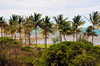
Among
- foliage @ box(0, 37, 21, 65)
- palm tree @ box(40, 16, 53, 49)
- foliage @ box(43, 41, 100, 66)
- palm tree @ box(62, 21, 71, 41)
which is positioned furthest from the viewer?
palm tree @ box(62, 21, 71, 41)

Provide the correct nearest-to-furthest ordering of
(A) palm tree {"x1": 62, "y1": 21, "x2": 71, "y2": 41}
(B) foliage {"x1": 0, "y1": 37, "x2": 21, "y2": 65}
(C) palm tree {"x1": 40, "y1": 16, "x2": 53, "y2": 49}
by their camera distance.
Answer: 1. (B) foliage {"x1": 0, "y1": 37, "x2": 21, "y2": 65}
2. (C) palm tree {"x1": 40, "y1": 16, "x2": 53, "y2": 49}
3. (A) palm tree {"x1": 62, "y1": 21, "x2": 71, "y2": 41}

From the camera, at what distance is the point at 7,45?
32.6 meters

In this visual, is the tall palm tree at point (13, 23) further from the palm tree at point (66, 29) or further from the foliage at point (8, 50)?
the foliage at point (8, 50)

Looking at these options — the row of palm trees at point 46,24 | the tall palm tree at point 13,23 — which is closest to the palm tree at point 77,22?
the row of palm trees at point 46,24

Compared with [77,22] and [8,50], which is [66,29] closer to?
[77,22]

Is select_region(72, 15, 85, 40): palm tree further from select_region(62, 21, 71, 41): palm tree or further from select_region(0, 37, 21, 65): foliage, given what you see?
select_region(0, 37, 21, 65): foliage

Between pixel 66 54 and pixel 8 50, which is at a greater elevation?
pixel 66 54

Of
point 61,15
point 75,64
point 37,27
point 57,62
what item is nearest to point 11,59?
point 57,62

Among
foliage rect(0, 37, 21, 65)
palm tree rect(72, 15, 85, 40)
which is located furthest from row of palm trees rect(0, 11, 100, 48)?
foliage rect(0, 37, 21, 65)

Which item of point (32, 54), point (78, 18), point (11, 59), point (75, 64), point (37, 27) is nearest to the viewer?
point (75, 64)

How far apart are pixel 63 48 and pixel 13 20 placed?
45.1 metres

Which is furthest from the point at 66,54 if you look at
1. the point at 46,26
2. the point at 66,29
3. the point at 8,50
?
the point at 66,29

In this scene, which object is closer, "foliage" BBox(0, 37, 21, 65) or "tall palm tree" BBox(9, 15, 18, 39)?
"foliage" BBox(0, 37, 21, 65)

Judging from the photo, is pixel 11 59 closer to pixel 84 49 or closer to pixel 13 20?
pixel 84 49
